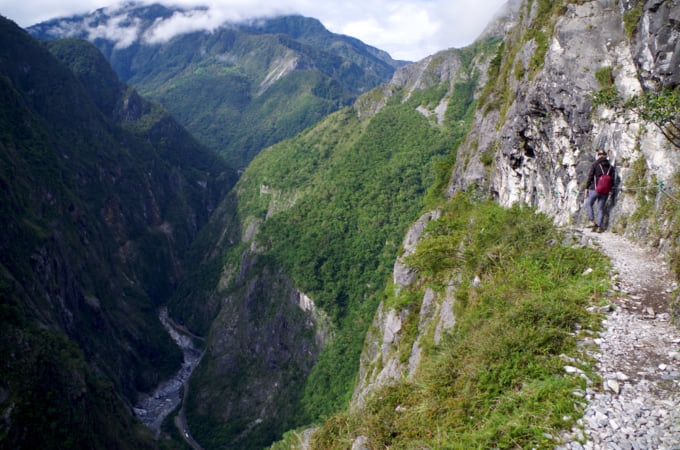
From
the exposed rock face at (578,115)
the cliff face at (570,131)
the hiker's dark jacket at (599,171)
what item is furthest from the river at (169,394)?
the hiker's dark jacket at (599,171)

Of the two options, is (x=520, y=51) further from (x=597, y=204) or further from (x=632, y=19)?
(x=597, y=204)

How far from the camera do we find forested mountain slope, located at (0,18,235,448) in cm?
4438

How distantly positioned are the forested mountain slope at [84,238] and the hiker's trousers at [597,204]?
4554 cm

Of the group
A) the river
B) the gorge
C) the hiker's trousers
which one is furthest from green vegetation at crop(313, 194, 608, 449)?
the river

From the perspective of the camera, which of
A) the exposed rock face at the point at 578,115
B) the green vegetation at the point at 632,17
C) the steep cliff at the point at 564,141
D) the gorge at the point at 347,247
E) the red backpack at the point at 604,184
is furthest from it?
the green vegetation at the point at 632,17

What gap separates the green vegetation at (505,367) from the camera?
7.95 meters

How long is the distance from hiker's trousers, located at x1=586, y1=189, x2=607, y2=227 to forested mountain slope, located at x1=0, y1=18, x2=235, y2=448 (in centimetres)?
4554

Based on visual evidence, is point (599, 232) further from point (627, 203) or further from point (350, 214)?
point (350, 214)

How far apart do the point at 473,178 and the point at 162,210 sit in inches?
4470

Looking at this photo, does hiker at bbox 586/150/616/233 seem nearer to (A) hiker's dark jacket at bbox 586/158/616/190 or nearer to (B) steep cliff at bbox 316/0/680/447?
(A) hiker's dark jacket at bbox 586/158/616/190

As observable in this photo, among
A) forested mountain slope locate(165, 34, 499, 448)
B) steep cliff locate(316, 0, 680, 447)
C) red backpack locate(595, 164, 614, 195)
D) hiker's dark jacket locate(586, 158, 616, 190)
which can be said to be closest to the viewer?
steep cliff locate(316, 0, 680, 447)

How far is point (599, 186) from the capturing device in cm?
1418

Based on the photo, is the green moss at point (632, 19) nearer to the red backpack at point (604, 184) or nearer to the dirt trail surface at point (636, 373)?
the red backpack at point (604, 184)

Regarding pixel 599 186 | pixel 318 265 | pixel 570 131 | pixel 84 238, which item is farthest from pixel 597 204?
pixel 84 238
